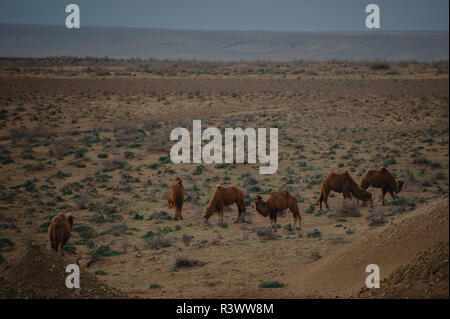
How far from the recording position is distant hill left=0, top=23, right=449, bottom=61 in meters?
142

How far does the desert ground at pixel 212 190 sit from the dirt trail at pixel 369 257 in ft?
0.13

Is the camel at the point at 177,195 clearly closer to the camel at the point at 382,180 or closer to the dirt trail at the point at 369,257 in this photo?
the dirt trail at the point at 369,257

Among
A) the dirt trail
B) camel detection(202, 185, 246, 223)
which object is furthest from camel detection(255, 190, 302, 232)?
the dirt trail

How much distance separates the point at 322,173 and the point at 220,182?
17.4ft

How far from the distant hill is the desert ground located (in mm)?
95895

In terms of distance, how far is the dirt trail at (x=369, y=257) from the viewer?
960 cm

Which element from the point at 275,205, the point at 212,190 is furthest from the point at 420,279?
the point at 212,190

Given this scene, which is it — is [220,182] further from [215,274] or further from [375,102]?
[375,102]

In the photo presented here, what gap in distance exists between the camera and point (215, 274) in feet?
38.2

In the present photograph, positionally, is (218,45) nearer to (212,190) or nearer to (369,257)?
(212,190)

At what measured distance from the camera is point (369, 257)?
10367mm

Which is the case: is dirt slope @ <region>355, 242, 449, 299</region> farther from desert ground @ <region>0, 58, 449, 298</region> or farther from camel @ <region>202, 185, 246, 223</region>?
camel @ <region>202, 185, 246, 223</region>

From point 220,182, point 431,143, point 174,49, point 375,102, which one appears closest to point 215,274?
point 220,182
